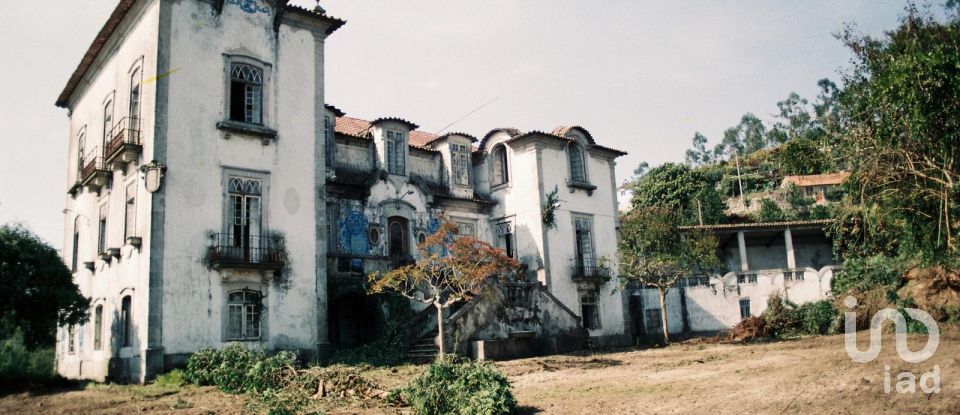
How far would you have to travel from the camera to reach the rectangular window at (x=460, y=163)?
28784 mm

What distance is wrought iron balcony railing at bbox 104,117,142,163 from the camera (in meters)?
Result: 19.7

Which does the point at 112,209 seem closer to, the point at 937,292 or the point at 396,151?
the point at 396,151

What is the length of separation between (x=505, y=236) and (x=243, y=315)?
12.4 m

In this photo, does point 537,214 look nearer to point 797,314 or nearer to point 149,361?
point 797,314

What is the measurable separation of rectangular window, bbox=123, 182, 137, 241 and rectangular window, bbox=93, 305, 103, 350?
2957 mm

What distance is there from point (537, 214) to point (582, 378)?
12532 mm

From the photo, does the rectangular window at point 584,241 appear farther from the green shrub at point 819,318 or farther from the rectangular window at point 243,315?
the rectangular window at point 243,315

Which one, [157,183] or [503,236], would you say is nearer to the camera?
[157,183]

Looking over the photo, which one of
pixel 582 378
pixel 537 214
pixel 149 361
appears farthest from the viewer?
pixel 537 214

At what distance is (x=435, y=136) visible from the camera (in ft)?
99.5

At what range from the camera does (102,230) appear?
22641 millimetres

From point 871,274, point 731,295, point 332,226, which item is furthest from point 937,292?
point 332,226

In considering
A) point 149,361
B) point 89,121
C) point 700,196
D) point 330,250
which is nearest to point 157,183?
point 149,361

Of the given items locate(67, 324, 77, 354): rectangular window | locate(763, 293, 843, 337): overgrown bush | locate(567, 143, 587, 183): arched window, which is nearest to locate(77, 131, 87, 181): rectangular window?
locate(67, 324, 77, 354): rectangular window
